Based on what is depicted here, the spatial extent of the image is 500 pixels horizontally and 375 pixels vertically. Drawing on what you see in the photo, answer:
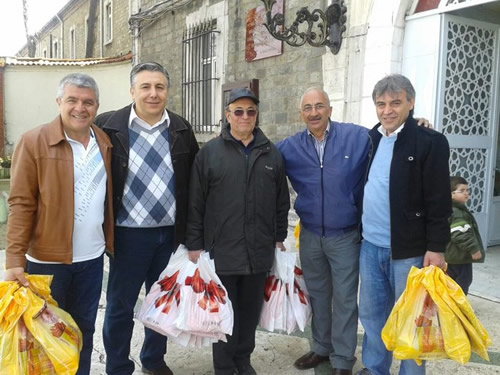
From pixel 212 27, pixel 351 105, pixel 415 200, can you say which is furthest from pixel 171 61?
pixel 415 200

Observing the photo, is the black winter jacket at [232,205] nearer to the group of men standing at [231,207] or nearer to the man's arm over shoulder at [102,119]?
the group of men standing at [231,207]

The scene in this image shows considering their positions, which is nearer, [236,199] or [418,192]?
[418,192]

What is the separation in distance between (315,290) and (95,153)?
4.85ft

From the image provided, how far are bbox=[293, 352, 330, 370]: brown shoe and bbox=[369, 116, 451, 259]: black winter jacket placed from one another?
3.21 ft

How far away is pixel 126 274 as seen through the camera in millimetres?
2543

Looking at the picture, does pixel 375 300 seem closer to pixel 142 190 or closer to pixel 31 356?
pixel 142 190

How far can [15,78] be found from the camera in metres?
13.4

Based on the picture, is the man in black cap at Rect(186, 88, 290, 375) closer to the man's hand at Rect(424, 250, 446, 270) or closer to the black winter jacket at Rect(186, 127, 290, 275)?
the black winter jacket at Rect(186, 127, 290, 275)

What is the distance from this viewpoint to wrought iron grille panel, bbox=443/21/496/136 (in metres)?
4.60

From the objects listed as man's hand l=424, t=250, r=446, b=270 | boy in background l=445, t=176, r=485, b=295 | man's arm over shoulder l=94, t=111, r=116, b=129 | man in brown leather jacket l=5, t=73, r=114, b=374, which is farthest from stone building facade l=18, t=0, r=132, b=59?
man's hand l=424, t=250, r=446, b=270

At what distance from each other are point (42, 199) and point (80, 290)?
507 millimetres

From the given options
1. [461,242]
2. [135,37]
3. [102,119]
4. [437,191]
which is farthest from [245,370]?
[135,37]

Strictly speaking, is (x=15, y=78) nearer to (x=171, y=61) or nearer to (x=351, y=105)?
(x=171, y=61)

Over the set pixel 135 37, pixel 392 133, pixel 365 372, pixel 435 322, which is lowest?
pixel 365 372
